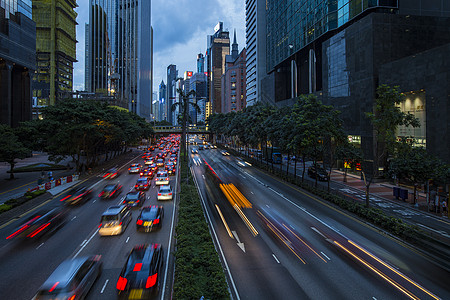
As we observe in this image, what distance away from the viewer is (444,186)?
2684 cm

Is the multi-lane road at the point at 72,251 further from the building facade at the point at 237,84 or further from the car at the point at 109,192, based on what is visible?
the building facade at the point at 237,84

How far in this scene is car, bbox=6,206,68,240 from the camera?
17.8 meters

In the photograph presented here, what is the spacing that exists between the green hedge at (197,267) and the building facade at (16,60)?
6369 centimetres

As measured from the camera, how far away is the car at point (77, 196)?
88.8 ft

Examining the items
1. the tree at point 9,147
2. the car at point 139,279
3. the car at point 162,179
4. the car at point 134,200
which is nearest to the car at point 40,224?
the car at point 134,200

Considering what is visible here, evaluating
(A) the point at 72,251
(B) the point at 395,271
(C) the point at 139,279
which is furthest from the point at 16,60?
(B) the point at 395,271

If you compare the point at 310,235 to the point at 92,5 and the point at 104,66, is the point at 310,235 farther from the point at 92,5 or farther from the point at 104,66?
the point at 92,5

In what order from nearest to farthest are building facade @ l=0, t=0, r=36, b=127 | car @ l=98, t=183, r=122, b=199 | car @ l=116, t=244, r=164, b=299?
car @ l=116, t=244, r=164, b=299, car @ l=98, t=183, r=122, b=199, building facade @ l=0, t=0, r=36, b=127

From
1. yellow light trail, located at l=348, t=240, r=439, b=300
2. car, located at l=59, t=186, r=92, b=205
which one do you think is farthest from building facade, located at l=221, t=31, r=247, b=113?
yellow light trail, located at l=348, t=240, r=439, b=300

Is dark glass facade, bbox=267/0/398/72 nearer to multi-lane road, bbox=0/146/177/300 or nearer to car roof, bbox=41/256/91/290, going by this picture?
multi-lane road, bbox=0/146/177/300

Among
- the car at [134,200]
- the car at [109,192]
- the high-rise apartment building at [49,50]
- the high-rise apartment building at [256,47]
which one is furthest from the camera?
the high-rise apartment building at [49,50]

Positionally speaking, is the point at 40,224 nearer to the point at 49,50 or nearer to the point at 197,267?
the point at 197,267

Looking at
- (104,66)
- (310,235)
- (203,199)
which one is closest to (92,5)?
(104,66)

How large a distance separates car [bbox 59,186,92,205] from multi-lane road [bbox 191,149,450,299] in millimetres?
14389
